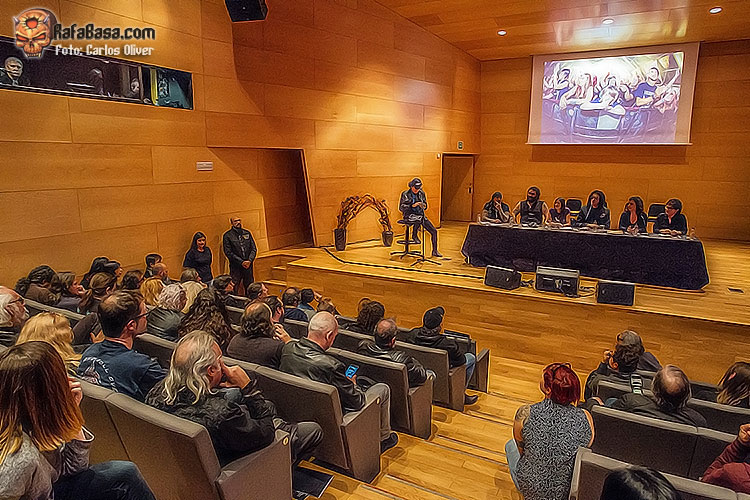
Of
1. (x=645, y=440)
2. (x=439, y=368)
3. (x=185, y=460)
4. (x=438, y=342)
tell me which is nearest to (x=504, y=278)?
(x=438, y=342)

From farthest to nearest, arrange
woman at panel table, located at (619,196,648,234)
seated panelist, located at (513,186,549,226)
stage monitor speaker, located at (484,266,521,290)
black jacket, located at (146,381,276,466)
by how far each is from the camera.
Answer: seated panelist, located at (513,186,549,226) < woman at panel table, located at (619,196,648,234) < stage monitor speaker, located at (484,266,521,290) < black jacket, located at (146,381,276,466)

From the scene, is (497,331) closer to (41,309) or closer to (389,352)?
(389,352)

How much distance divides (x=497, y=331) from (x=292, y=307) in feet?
8.19

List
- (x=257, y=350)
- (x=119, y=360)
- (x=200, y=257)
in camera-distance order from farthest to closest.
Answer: (x=200, y=257)
(x=257, y=350)
(x=119, y=360)

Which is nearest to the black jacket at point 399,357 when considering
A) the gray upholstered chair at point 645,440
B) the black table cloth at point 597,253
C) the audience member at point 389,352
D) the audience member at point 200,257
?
the audience member at point 389,352

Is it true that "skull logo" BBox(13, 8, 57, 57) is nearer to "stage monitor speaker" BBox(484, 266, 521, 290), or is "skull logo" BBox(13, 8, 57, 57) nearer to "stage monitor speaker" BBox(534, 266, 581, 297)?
"stage monitor speaker" BBox(484, 266, 521, 290)

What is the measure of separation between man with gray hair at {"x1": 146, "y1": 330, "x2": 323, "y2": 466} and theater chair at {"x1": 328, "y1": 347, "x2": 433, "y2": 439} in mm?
1035

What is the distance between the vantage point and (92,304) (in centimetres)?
388

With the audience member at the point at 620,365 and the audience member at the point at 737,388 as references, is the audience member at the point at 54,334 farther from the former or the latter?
the audience member at the point at 737,388

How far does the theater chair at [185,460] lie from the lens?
1989 mm

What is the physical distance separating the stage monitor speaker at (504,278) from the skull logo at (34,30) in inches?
202

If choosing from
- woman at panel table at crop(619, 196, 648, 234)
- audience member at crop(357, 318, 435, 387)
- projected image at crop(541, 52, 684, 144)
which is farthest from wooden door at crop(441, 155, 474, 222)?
audience member at crop(357, 318, 435, 387)

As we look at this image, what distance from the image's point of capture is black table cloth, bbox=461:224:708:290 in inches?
228

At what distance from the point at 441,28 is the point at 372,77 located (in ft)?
5.95
